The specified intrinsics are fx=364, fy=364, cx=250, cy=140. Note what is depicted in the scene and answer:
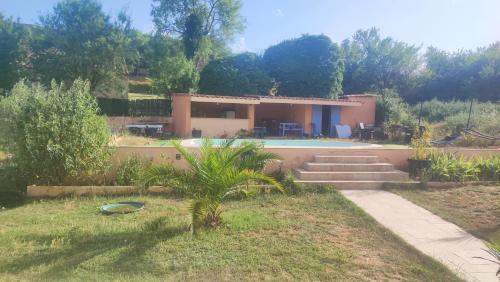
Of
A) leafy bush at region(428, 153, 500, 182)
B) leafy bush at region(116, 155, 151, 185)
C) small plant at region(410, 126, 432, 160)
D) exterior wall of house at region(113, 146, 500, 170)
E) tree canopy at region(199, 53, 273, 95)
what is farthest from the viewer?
tree canopy at region(199, 53, 273, 95)

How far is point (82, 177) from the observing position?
9.11 meters

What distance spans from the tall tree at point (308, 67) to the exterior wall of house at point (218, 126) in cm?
1011

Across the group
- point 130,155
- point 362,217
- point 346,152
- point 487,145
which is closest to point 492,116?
point 487,145

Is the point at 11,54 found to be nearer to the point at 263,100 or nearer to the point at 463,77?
the point at 263,100

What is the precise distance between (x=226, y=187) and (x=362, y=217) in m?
2.90

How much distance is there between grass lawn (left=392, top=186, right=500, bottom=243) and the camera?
679 centimetres

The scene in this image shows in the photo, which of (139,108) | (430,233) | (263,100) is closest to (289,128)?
(263,100)

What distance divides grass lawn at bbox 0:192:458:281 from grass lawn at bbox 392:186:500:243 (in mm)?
1785

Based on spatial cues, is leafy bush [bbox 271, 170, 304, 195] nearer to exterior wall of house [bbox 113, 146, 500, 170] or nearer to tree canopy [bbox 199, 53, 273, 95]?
exterior wall of house [bbox 113, 146, 500, 170]

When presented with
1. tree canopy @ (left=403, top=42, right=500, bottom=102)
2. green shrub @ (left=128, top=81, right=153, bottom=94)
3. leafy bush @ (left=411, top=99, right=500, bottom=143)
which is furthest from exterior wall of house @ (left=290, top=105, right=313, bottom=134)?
green shrub @ (left=128, top=81, right=153, bottom=94)

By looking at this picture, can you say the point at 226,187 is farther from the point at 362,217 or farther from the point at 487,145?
the point at 487,145

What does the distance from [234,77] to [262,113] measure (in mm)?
3949

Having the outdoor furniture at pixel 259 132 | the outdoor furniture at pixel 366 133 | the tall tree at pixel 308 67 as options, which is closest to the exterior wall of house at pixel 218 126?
the outdoor furniture at pixel 259 132

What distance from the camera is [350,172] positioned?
10062 mm
